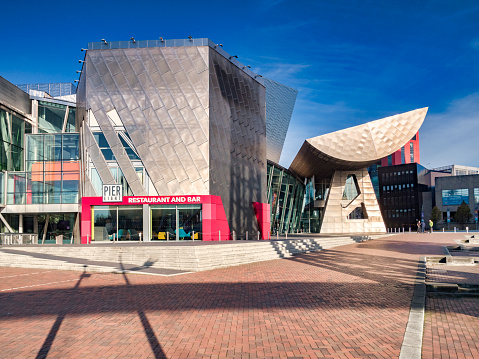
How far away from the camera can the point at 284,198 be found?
56719mm

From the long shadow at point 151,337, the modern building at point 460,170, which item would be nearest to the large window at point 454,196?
the modern building at point 460,170

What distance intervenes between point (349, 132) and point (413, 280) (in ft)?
111

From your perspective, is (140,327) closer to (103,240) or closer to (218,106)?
(103,240)

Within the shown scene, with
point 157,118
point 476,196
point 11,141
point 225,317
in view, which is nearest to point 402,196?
point 476,196

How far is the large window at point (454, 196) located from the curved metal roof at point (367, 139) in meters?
55.5

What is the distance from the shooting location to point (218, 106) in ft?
107

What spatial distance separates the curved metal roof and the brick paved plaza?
32.6m

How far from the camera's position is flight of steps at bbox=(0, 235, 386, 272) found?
59.9 feet

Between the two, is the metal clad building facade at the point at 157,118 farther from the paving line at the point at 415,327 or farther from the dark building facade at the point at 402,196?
the dark building facade at the point at 402,196

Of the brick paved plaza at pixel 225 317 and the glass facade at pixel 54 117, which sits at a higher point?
the glass facade at pixel 54 117

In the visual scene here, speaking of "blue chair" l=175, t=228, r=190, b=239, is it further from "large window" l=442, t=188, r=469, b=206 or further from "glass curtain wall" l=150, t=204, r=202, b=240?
"large window" l=442, t=188, r=469, b=206

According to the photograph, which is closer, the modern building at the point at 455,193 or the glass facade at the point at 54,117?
the glass facade at the point at 54,117

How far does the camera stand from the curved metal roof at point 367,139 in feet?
153

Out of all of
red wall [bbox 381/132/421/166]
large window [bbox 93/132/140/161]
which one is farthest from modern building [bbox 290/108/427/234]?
red wall [bbox 381/132/421/166]
